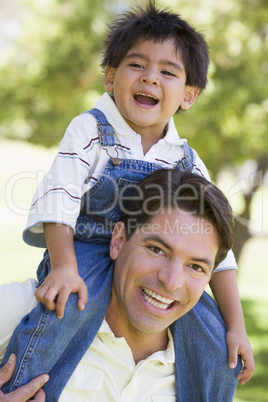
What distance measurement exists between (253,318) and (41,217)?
238 inches

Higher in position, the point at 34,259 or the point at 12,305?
the point at 12,305

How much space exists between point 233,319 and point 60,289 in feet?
3.12

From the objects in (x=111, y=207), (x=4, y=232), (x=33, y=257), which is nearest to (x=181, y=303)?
(x=111, y=207)

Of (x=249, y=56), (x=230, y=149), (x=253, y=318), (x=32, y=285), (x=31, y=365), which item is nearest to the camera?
(x=31, y=365)

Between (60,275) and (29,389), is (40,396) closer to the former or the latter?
(29,389)

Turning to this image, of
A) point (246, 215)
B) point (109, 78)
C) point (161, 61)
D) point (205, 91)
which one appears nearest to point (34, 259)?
point (246, 215)

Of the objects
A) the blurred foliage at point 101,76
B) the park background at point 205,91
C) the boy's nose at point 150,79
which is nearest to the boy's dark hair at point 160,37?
the boy's nose at point 150,79

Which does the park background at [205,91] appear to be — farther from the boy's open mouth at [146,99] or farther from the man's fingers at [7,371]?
the man's fingers at [7,371]

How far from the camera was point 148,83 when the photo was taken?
Answer: 2.74 metres

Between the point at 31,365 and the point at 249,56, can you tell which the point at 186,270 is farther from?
the point at 249,56

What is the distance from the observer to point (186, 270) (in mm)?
2408

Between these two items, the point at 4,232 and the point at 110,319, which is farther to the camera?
the point at 4,232

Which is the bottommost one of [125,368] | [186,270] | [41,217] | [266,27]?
[125,368]

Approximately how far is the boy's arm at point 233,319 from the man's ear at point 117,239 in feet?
1.98
